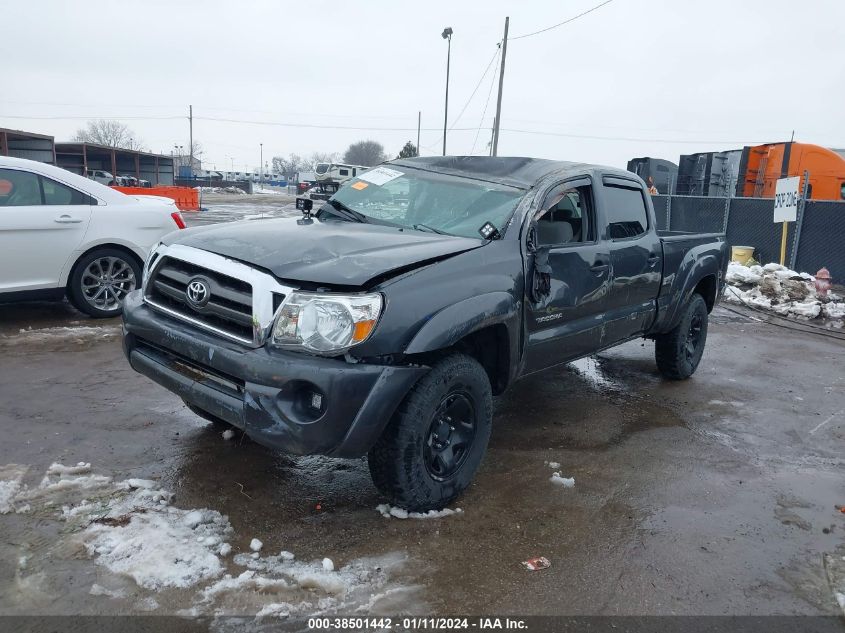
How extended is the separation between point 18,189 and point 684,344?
645 cm

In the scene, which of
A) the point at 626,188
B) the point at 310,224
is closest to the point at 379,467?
the point at 310,224

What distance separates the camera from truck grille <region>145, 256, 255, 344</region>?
307cm

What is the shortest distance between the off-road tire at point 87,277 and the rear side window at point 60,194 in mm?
533

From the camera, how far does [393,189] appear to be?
4551mm

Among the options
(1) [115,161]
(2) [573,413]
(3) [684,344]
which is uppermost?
(1) [115,161]

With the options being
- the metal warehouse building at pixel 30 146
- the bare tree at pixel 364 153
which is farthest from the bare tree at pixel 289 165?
the metal warehouse building at pixel 30 146

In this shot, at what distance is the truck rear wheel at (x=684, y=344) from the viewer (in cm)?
593

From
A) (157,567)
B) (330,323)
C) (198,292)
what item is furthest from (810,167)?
(157,567)

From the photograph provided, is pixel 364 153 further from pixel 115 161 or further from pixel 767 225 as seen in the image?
pixel 767 225

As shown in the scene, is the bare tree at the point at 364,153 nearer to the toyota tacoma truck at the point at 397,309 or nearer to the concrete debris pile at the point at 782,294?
the concrete debris pile at the point at 782,294

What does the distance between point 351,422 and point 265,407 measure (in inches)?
15.0

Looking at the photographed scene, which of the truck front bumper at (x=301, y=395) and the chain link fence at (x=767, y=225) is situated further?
the chain link fence at (x=767, y=225)

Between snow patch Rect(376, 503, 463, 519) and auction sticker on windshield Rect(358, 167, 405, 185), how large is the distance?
7.56 ft

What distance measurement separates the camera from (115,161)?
4941 cm
